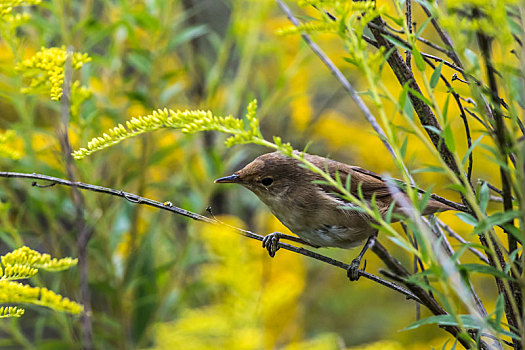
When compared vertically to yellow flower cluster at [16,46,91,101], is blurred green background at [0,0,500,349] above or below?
below

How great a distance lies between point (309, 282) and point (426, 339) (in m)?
0.72

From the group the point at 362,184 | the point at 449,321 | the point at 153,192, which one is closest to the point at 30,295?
the point at 449,321

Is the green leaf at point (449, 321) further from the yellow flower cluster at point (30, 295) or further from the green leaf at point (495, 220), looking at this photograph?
the yellow flower cluster at point (30, 295)

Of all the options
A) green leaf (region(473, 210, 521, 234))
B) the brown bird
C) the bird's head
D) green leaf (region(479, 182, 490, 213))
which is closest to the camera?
green leaf (region(473, 210, 521, 234))

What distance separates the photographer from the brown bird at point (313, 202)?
154 centimetres

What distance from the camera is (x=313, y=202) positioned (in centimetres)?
160

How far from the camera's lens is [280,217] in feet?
5.36

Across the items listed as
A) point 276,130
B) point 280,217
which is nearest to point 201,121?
point 280,217

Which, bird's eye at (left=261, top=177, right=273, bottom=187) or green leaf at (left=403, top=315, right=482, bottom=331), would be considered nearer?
green leaf at (left=403, top=315, right=482, bottom=331)

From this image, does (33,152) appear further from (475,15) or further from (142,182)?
(475,15)

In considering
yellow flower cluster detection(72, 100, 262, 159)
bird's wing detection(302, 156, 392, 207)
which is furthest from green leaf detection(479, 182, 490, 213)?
bird's wing detection(302, 156, 392, 207)

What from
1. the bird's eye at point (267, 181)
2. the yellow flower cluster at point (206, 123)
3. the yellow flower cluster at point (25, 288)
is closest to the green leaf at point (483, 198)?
the yellow flower cluster at point (206, 123)

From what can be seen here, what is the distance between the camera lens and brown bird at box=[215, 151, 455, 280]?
1538mm

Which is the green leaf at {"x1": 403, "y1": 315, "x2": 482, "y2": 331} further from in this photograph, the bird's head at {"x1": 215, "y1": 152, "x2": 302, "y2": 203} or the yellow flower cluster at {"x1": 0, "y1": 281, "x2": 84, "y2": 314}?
the bird's head at {"x1": 215, "y1": 152, "x2": 302, "y2": 203}
